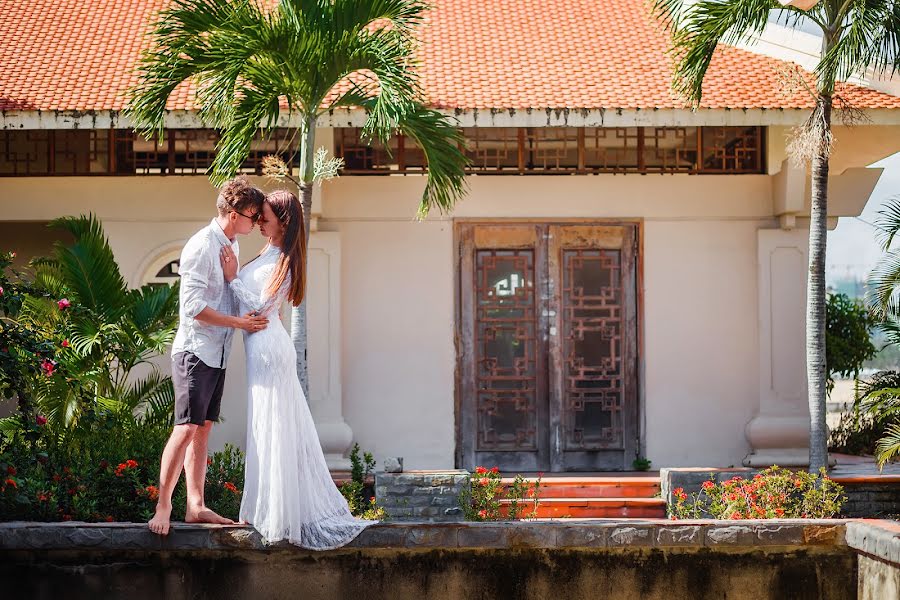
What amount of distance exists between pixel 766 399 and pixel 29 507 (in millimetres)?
7840

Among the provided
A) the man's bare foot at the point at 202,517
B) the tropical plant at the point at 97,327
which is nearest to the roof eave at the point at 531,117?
the tropical plant at the point at 97,327

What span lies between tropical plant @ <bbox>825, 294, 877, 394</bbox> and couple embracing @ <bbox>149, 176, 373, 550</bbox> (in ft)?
26.7

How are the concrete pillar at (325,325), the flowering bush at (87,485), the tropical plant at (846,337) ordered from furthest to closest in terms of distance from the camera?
the tropical plant at (846,337), the concrete pillar at (325,325), the flowering bush at (87,485)

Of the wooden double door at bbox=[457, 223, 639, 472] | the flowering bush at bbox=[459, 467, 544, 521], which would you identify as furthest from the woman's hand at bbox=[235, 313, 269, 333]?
the wooden double door at bbox=[457, 223, 639, 472]

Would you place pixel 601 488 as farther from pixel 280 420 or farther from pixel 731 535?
pixel 280 420

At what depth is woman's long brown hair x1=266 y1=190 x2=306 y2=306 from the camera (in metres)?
6.33

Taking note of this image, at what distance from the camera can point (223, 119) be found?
31.0ft

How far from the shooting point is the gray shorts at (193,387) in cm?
613

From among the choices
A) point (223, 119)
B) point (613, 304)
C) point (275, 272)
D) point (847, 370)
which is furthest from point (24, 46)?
point (847, 370)

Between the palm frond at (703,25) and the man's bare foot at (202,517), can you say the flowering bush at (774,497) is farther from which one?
the man's bare foot at (202,517)

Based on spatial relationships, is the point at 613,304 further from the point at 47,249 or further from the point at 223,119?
the point at 47,249

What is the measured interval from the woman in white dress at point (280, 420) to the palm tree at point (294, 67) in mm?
2835

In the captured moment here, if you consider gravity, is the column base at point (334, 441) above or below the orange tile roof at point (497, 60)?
below

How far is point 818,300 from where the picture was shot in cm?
997
